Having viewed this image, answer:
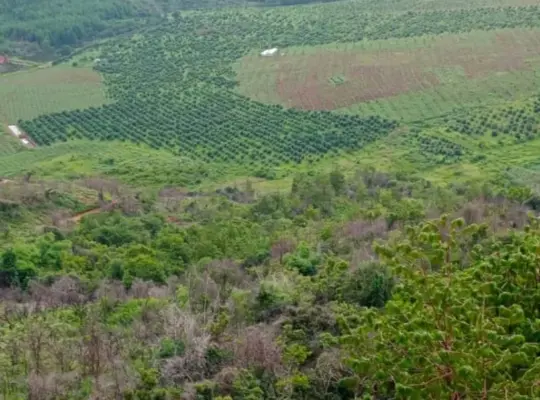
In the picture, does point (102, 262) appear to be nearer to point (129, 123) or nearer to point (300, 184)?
point (300, 184)

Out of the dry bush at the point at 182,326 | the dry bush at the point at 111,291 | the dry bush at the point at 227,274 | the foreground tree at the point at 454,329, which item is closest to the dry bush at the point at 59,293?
the dry bush at the point at 111,291

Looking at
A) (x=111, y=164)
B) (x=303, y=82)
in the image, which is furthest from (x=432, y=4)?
(x=111, y=164)

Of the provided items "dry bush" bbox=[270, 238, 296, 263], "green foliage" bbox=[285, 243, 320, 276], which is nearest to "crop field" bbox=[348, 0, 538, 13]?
"dry bush" bbox=[270, 238, 296, 263]

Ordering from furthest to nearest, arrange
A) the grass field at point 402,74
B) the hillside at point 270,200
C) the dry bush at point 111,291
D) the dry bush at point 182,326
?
the grass field at point 402,74, the dry bush at point 111,291, the dry bush at point 182,326, the hillside at point 270,200

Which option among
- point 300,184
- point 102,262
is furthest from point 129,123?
point 102,262

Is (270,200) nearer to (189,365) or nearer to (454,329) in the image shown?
(189,365)

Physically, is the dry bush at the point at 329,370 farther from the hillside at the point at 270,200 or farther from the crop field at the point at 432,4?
the crop field at the point at 432,4
